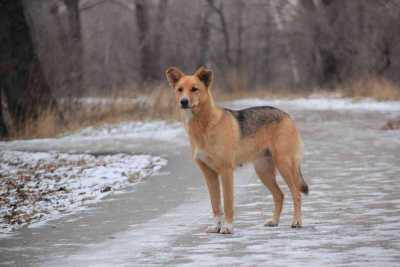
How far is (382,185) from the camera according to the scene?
41.2ft

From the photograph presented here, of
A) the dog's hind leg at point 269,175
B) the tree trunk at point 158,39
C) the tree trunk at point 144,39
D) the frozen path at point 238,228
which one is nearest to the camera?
the frozen path at point 238,228

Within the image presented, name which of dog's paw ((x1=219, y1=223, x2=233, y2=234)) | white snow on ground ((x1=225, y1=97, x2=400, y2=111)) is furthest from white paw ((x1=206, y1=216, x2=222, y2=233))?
white snow on ground ((x1=225, y1=97, x2=400, y2=111))

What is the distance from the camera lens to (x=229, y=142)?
380 inches

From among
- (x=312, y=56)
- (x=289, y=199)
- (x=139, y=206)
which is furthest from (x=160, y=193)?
(x=312, y=56)

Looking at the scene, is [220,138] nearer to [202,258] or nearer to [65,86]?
[202,258]

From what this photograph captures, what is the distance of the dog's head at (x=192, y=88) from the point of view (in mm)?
9375

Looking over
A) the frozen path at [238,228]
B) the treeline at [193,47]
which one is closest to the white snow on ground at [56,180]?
the frozen path at [238,228]

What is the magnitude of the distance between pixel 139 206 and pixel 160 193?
3.73ft

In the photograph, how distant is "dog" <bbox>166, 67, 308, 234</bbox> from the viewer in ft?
31.2

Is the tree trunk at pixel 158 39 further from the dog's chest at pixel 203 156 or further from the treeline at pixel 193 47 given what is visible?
the dog's chest at pixel 203 156

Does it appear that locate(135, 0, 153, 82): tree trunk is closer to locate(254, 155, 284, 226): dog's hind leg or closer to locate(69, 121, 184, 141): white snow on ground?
locate(69, 121, 184, 141): white snow on ground

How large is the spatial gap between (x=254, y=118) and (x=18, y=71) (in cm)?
1633

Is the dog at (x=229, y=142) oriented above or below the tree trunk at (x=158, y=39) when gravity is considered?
below

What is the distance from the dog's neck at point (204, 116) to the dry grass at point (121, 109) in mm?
15154
